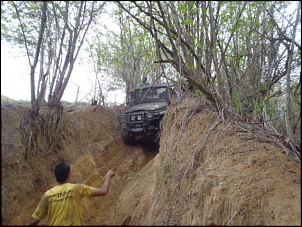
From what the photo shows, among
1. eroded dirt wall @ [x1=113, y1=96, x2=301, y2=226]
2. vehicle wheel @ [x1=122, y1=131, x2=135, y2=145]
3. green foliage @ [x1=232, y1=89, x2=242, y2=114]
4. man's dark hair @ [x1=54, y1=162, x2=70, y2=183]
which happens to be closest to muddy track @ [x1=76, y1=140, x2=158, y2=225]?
vehicle wheel @ [x1=122, y1=131, x2=135, y2=145]

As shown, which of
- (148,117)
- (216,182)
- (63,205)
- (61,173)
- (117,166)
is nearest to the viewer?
(63,205)

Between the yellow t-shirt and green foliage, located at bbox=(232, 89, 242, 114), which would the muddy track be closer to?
the yellow t-shirt

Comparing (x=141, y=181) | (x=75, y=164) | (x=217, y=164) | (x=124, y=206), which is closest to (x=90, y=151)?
(x=75, y=164)

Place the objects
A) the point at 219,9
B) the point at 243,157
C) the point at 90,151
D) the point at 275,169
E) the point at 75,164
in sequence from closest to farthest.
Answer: the point at 275,169, the point at 243,157, the point at 219,9, the point at 75,164, the point at 90,151

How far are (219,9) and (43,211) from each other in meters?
4.31

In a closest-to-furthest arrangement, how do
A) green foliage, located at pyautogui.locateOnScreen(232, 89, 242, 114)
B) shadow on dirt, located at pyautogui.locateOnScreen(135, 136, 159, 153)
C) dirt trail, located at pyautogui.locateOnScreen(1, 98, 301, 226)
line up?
dirt trail, located at pyautogui.locateOnScreen(1, 98, 301, 226)
green foliage, located at pyautogui.locateOnScreen(232, 89, 242, 114)
shadow on dirt, located at pyautogui.locateOnScreen(135, 136, 159, 153)

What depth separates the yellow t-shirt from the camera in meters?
2.86

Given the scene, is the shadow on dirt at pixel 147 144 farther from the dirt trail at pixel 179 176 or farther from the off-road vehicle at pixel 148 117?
the dirt trail at pixel 179 176

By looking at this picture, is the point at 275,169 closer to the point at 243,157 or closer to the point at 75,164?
the point at 243,157

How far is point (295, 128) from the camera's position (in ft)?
12.9

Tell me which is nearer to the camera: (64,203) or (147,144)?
(64,203)

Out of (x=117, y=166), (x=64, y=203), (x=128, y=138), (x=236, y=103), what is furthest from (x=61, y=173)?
(x=128, y=138)

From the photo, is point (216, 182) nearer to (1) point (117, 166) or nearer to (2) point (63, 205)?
(2) point (63, 205)

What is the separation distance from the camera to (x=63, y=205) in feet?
9.73
